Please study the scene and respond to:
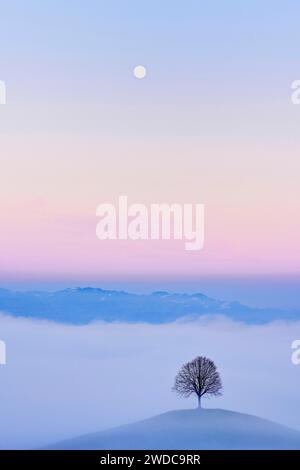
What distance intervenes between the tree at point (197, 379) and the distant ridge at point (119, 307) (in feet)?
0.68

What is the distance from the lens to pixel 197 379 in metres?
4.53

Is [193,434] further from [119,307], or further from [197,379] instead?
[119,307]

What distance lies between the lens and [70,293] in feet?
15.1

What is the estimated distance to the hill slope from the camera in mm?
4547

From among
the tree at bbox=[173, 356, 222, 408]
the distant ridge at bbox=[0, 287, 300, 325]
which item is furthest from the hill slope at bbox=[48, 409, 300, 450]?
the distant ridge at bbox=[0, 287, 300, 325]

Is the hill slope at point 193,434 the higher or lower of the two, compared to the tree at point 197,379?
lower

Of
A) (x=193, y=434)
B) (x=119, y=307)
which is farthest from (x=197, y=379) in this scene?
(x=119, y=307)

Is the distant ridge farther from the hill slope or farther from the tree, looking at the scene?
the hill slope

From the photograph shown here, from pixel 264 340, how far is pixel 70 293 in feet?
2.80

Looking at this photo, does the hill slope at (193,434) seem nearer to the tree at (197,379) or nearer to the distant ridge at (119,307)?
the tree at (197,379)

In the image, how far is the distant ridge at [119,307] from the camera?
4582mm

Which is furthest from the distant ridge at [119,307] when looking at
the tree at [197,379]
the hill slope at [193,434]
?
the hill slope at [193,434]

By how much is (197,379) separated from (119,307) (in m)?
0.45
